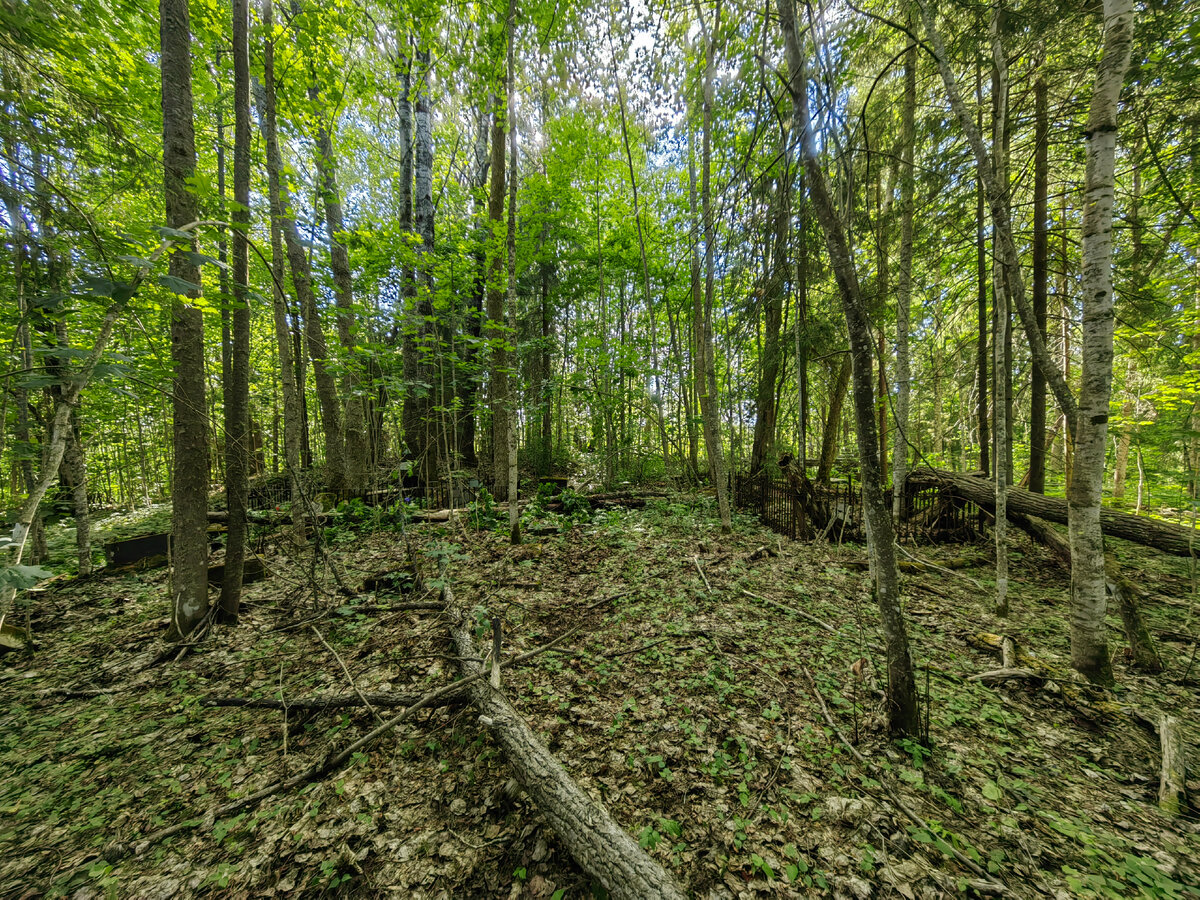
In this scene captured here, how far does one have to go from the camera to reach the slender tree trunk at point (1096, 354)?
305 cm

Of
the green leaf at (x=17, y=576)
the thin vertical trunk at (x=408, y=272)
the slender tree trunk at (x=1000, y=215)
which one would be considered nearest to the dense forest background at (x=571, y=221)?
the thin vertical trunk at (x=408, y=272)

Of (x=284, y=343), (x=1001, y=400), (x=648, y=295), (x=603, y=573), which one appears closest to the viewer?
(x=1001, y=400)

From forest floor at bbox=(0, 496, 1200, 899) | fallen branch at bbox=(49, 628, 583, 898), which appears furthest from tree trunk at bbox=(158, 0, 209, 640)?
fallen branch at bbox=(49, 628, 583, 898)

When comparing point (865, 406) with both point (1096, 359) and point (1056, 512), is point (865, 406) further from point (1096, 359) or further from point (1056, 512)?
point (1056, 512)

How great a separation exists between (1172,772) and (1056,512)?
5.06 meters

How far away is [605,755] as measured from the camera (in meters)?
2.66

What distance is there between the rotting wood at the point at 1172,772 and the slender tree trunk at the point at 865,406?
3.64 ft

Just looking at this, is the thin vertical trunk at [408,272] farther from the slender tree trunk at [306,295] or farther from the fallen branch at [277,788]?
the fallen branch at [277,788]

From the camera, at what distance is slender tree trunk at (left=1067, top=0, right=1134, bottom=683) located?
10.0ft

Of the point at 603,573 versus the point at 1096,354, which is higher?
the point at 1096,354

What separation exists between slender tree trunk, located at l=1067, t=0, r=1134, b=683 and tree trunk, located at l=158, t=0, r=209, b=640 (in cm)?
727

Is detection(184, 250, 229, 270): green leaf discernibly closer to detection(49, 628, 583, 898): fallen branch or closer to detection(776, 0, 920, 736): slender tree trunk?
detection(49, 628, 583, 898): fallen branch

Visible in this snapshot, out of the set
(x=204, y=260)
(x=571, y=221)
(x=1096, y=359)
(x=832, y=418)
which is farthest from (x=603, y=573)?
(x=571, y=221)

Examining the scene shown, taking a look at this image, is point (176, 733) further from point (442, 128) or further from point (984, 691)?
point (442, 128)
